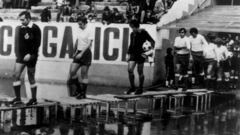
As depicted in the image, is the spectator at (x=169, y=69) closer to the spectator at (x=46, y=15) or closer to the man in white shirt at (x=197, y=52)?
the man in white shirt at (x=197, y=52)

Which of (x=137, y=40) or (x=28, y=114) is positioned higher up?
(x=137, y=40)

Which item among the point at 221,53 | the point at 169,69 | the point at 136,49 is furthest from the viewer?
the point at 221,53

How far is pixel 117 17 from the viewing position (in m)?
14.1

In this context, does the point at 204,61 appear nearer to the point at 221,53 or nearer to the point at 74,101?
the point at 221,53

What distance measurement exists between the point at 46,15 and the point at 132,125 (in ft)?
19.3

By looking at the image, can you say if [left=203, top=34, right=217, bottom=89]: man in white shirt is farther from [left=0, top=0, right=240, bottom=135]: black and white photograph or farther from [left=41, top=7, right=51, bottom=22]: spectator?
[left=41, top=7, right=51, bottom=22]: spectator

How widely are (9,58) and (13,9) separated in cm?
177

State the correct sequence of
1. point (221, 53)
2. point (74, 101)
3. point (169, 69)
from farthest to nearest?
point (221, 53) < point (169, 69) < point (74, 101)

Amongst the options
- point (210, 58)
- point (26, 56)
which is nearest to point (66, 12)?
point (210, 58)

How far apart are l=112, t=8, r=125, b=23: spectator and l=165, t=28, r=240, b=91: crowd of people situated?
1679 millimetres

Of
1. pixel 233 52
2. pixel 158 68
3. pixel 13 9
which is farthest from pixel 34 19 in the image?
pixel 233 52

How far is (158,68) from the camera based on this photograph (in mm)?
14305

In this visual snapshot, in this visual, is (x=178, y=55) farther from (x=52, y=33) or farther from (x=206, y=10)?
(x=52, y=33)

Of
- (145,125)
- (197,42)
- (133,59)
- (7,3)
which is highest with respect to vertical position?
(7,3)
